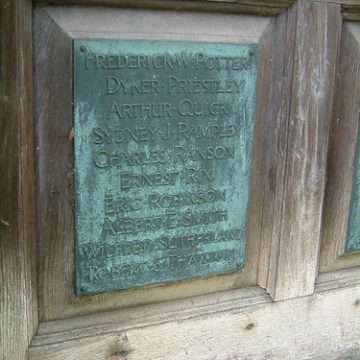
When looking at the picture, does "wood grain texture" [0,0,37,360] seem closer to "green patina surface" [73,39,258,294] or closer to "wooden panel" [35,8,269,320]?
"wooden panel" [35,8,269,320]

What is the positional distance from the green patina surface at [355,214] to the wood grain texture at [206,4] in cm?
62

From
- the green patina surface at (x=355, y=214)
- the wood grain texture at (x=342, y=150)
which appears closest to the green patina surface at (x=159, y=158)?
the wood grain texture at (x=342, y=150)

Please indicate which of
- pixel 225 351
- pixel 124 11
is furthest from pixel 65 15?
pixel 225 351

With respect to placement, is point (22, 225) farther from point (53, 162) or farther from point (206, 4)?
point (206, 4)

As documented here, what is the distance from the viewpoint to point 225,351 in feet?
5.81

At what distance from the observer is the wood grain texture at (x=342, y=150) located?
1.80m

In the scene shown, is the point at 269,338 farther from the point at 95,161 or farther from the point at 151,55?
the point at 151,55

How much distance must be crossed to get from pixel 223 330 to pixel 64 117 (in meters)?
0.93

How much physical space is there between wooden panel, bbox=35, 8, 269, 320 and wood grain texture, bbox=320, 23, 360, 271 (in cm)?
34

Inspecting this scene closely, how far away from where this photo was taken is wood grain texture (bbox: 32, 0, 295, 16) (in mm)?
1383

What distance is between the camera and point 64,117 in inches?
56.6

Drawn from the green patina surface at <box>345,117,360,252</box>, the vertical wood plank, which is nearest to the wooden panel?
the vertical wood plank

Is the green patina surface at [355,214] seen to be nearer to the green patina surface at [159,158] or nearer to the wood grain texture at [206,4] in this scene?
the green patina surface at [159,158]

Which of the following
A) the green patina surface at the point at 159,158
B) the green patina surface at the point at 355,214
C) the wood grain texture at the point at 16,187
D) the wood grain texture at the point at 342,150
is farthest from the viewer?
the green patina surface at the point at 355,214
